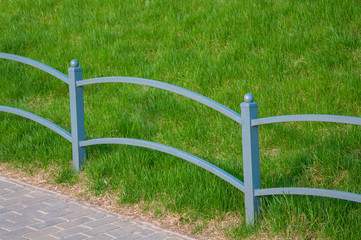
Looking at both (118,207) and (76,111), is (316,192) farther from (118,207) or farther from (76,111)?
(76,111)

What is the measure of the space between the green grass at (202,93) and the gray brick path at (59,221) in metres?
0.29

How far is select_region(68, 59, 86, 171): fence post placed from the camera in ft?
17.6

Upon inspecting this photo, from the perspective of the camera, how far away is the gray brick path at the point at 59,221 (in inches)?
172

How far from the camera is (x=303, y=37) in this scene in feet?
23.5

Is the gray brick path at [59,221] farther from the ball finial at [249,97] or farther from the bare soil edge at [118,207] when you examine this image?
the ball finial at [249,97]

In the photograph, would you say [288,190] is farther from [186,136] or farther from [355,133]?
[186,136]

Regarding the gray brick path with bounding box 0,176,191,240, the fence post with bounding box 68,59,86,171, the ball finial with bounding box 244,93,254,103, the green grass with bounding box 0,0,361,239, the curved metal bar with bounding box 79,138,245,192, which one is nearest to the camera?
the ball finial with bounding box 244,93,254,103

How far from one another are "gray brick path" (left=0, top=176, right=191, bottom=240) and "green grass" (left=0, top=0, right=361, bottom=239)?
29 cm

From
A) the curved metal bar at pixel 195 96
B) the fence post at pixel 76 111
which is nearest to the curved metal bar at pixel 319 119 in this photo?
the curved metal bar at pixel 195 96

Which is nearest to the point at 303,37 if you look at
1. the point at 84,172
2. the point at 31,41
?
the point at 84,172

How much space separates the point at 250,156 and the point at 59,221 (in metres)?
1.80

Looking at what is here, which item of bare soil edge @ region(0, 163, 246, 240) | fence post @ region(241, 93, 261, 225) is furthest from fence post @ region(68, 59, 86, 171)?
fence post @ region(241, 93, 261, 225)

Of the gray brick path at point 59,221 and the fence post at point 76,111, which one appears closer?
the gray brick path at point 59,221

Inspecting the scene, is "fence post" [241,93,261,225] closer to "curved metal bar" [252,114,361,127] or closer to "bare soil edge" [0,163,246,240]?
"curved metal bar" [252,114,361,127]
